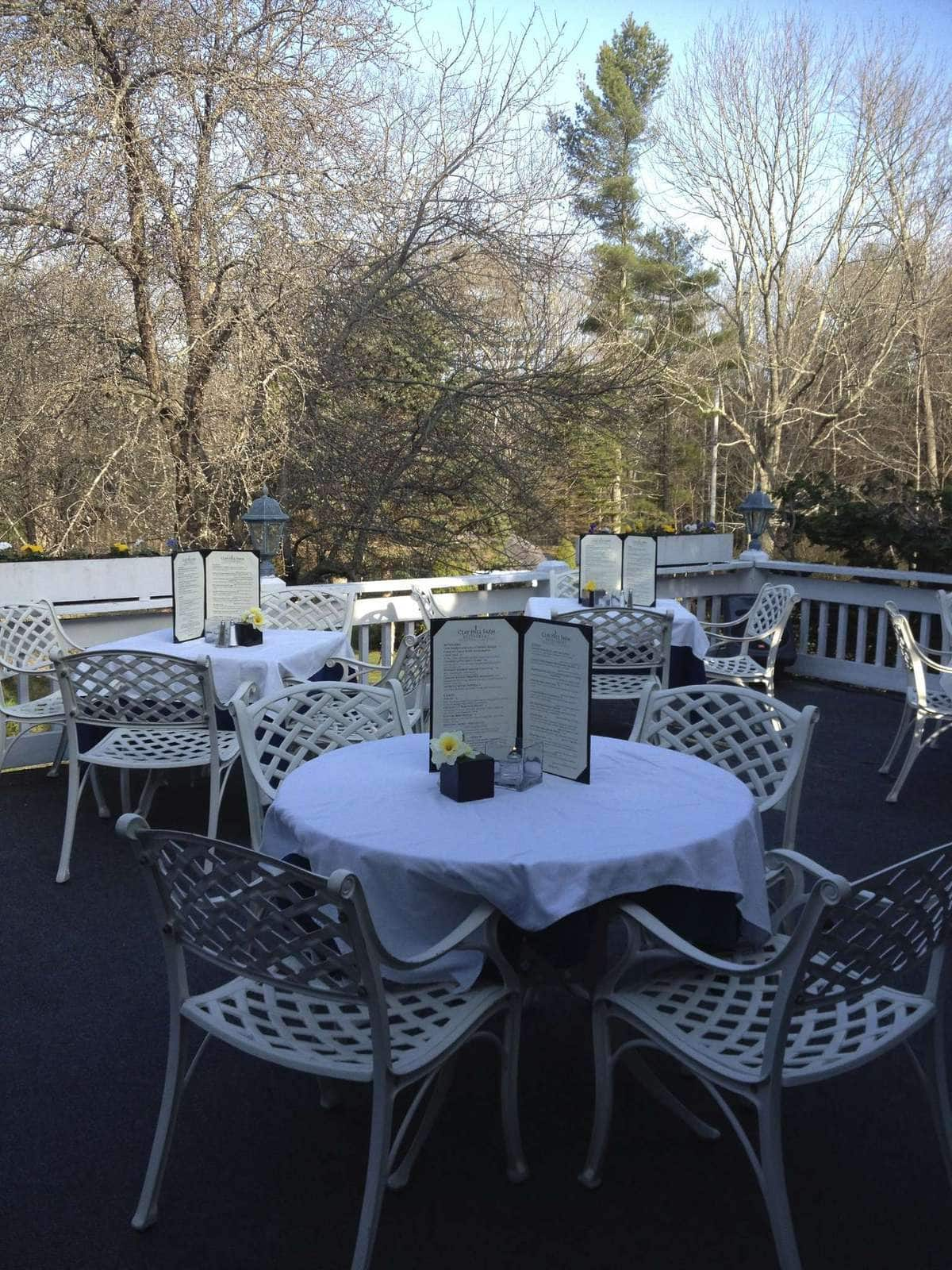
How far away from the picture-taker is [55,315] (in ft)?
24.1

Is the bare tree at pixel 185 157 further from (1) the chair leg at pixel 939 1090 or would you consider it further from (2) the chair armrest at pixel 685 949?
(1) the chair leg at pixel 939 1090

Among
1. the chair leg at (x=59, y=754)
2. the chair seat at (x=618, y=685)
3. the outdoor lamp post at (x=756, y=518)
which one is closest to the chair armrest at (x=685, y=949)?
the chair seat at (x=618, y=685)

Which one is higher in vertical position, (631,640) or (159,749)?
(631,640)

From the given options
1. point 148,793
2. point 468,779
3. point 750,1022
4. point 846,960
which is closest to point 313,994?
point 468,779

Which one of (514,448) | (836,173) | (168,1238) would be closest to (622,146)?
(836,173)

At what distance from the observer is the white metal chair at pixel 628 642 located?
4.70 metres

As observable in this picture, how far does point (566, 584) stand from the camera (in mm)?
6273

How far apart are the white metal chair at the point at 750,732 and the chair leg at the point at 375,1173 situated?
1158mm

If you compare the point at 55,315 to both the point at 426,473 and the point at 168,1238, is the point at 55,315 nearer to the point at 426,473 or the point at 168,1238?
the point at 426,473

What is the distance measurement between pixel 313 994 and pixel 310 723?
115 cm

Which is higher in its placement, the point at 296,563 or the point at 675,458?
the point at 675,458

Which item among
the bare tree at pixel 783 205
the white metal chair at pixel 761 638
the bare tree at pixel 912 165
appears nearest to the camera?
the white metal chair at pixel 761 638

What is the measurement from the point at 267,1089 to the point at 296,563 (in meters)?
7.91

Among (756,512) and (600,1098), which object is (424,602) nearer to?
(756,512)
